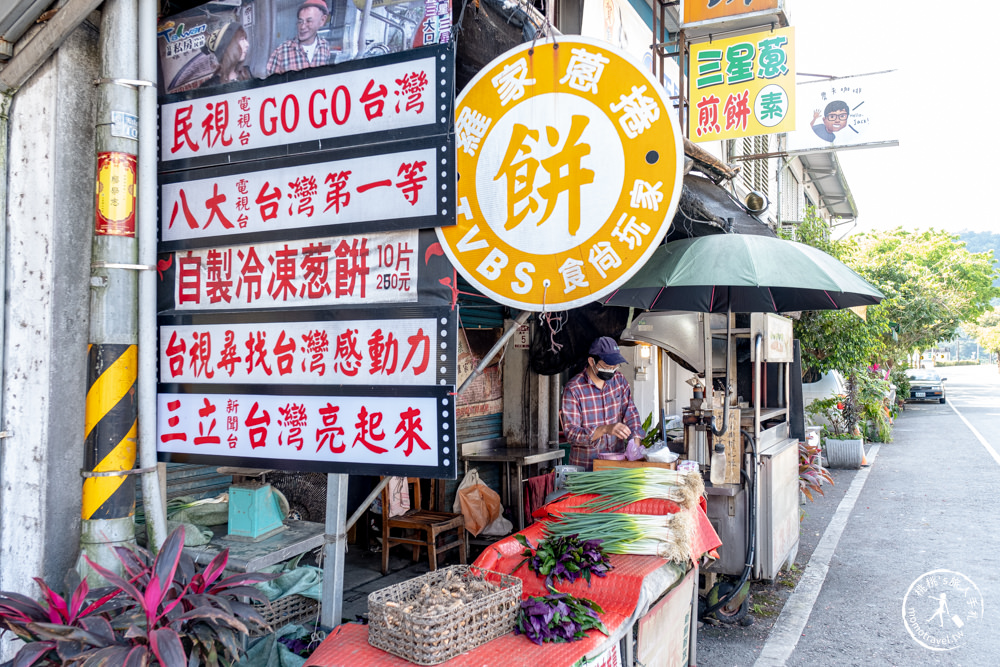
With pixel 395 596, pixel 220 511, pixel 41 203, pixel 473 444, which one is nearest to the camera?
pixel 395 596

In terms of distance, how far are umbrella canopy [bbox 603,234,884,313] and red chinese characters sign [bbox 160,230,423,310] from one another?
206cm

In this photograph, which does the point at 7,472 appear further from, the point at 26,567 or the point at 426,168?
the point at 426,168

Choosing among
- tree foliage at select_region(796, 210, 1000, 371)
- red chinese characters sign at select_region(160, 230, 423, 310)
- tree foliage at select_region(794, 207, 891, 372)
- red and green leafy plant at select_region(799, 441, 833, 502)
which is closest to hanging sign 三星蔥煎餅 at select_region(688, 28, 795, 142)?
tree foliage at select_region(796, 210, 1000, 371)

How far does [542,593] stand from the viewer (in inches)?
126

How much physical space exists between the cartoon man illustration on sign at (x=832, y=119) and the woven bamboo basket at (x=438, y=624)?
1252cm

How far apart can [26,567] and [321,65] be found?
2575 millimetres

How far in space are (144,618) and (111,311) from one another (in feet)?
4.34

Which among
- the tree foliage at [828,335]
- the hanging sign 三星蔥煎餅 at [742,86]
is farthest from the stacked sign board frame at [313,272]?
the tree foliage at [828,335]

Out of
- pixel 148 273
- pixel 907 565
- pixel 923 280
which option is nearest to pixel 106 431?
pixel 148 273

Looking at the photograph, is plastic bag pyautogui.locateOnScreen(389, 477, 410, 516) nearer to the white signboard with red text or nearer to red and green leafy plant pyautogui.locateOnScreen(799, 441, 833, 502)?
the white signboard with red text

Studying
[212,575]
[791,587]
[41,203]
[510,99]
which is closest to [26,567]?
[212,575]

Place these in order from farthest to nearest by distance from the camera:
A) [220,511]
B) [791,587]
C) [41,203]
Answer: [791,587] < [220,511] < [41,203]

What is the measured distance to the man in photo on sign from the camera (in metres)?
2.96

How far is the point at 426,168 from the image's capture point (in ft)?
8.96
